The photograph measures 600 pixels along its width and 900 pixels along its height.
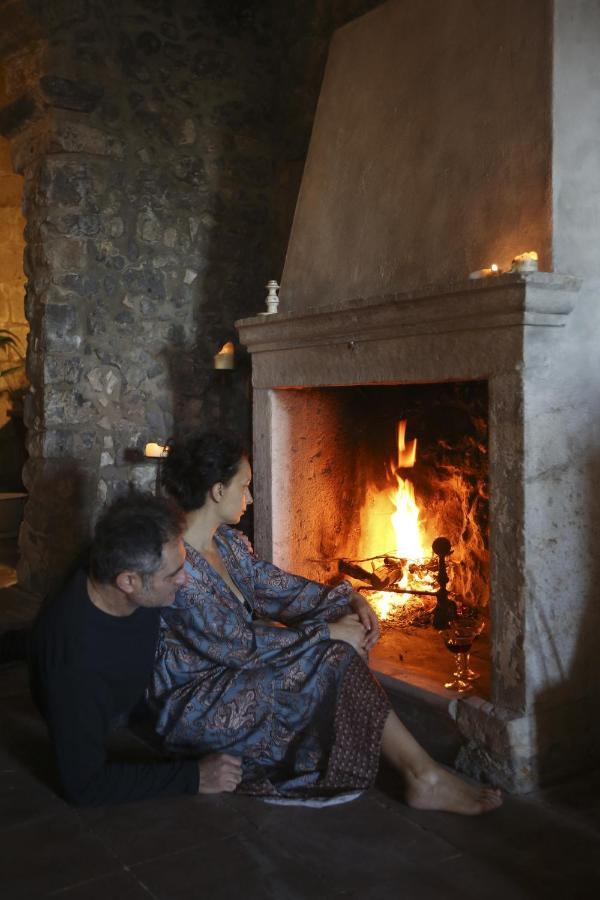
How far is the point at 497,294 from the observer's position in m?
2.46

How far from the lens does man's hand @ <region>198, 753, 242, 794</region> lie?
2.42 m

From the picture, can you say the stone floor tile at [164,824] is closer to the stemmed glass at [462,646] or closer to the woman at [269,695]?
the woman at [269,695]

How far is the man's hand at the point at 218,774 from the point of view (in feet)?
7.95

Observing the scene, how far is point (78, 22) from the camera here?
4.10 metres

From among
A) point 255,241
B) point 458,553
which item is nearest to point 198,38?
point 255,241

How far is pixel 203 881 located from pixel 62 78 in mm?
3603

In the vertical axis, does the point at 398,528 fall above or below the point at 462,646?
above

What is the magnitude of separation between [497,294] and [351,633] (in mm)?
1120

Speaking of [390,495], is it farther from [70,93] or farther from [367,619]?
[70,93]

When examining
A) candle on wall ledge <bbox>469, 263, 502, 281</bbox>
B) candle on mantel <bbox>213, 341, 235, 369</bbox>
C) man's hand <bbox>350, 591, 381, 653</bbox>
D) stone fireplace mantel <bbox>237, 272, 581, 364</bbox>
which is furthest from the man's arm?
candle on mantel <bbox>213, 341, 235, 369</bbox>

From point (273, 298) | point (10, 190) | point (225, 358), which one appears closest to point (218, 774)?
point (273, 298)

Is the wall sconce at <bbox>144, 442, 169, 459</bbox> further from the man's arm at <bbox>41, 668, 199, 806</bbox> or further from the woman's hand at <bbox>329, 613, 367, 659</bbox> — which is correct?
the man's arm at <bbox>41, 668, 199, 806</bbox>

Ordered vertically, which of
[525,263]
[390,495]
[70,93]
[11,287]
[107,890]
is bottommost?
[107,890]

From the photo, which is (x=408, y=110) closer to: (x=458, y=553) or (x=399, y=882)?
(x=458, y=553)
